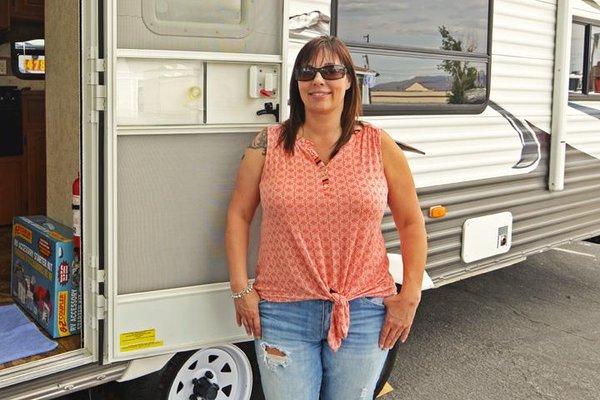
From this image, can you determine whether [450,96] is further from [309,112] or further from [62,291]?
[62,291]

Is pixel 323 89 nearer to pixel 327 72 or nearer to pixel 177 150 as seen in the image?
pixel 327 72

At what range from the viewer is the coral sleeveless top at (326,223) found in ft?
7.13

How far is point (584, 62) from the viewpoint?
4.68 m

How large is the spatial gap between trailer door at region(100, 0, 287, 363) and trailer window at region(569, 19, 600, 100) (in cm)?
260

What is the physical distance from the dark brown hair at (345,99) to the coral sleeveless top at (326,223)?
1.2 inches

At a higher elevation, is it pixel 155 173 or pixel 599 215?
pixel 155 173

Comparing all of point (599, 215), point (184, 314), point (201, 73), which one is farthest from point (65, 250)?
point (599, 215)

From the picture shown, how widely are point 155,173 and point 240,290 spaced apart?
1.82ft

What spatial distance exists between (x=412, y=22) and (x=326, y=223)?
169 centimetres

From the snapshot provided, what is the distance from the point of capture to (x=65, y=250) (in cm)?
292

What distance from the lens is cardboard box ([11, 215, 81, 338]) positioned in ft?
9.48

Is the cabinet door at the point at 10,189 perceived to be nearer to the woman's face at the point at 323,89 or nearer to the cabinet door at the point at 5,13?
the cabinet door at the point at 5,13

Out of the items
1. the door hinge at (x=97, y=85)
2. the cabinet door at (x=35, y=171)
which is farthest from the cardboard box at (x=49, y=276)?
the cabinet door at (x=35, y=171)

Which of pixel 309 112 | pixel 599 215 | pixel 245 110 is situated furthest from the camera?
pixel 599 215
